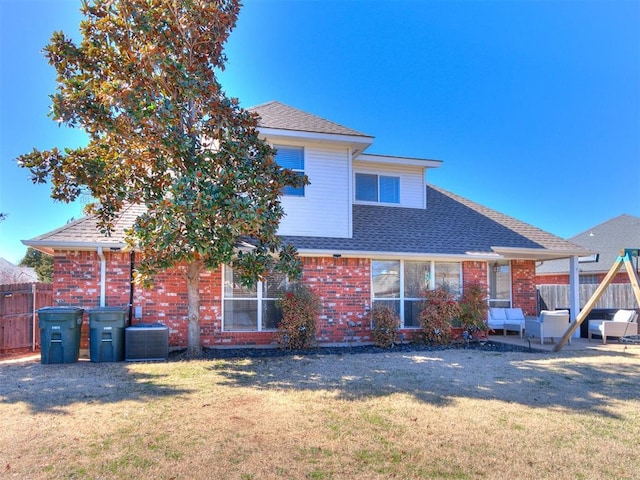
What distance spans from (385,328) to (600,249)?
52.2 feet

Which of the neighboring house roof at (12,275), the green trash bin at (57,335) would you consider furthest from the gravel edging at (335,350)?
the neighboring house roof at (12,275)

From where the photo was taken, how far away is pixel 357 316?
36.0 ft

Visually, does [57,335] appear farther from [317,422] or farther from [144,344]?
[317,422]

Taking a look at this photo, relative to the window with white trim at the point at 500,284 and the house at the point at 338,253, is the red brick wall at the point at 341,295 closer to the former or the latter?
the house at the point at 338,253

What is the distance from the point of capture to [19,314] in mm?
10188

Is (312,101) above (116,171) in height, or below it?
above

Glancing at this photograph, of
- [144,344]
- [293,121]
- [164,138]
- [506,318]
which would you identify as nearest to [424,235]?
[506,318]

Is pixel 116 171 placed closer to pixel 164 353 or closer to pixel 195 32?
pixel 195 32

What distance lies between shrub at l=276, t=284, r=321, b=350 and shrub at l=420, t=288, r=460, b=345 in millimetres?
3004

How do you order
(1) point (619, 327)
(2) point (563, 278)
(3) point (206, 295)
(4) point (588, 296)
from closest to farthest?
1. (3) point (206, 295)
2. (1) point (619, 327)
3. (4) point (588, 296)
4. (2) point (563, 278)

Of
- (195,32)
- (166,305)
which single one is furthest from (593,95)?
(166,305)

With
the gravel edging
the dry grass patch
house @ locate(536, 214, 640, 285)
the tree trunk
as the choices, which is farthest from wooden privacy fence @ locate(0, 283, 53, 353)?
house @ locate(536, 214, 640, 285)

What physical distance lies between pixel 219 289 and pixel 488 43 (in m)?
11.4

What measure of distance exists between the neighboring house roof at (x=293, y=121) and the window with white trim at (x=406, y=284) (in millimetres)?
3661
